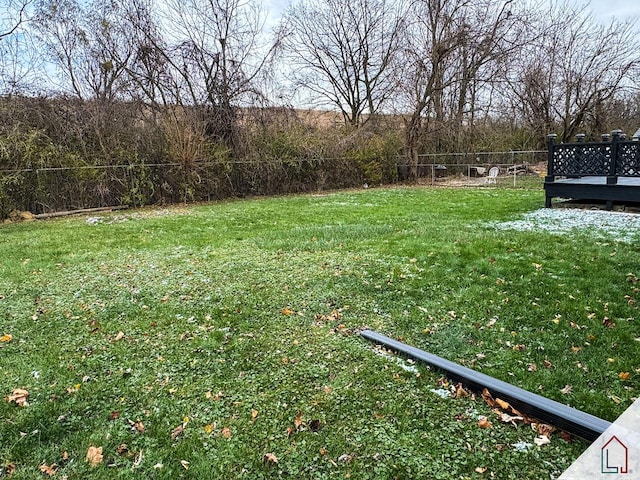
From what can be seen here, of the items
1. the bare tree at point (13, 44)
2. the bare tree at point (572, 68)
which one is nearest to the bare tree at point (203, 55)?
the bare tree at point (13, 44)

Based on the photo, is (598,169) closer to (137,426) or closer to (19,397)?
(137,426)

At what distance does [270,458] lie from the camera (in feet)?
5.38

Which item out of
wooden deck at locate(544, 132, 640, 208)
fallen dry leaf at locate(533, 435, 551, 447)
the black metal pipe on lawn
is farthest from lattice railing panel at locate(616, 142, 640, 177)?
fallen dry leaf at locate(533, 435, 551, 447)

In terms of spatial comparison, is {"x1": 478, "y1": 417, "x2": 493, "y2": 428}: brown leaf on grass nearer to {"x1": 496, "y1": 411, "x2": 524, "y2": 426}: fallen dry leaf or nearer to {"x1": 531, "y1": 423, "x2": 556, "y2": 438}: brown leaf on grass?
{"x1": 496, "y1": 411, "x2": 524, "y2": 426}: fallen dry leaf

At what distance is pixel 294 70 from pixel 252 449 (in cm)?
1646

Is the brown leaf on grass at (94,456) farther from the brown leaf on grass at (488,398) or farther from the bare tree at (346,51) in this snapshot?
the bare tree at (346,51)

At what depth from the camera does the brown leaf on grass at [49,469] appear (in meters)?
→ 1.57

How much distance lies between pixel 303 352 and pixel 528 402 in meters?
1.30

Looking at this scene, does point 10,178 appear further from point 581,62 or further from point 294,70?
point 581,62

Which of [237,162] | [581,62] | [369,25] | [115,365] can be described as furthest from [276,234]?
[581,62]

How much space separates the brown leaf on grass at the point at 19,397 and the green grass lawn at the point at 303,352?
24 mm

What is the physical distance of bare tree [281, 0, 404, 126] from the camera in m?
15.5

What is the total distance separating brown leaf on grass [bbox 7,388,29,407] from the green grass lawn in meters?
0.02

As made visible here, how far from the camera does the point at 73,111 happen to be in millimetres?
9766
